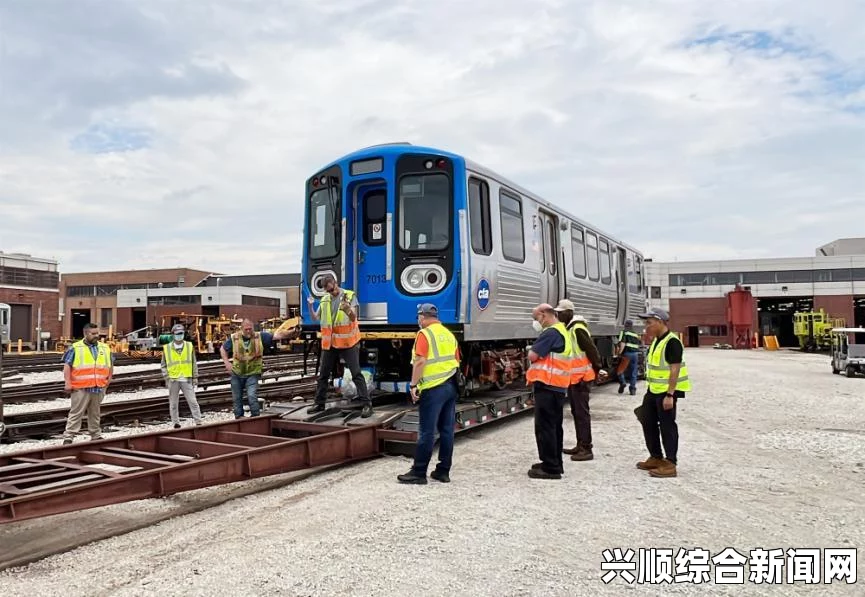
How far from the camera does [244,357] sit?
31.8 ft

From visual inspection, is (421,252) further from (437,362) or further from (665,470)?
(665,470)

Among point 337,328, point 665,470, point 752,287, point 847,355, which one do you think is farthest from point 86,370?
point 752,287

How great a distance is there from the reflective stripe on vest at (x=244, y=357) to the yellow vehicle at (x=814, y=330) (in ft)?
142

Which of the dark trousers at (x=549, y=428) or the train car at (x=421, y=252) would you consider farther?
the train car at (x=421, y=252)

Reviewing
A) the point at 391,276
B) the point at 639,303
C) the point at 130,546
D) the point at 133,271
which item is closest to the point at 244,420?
the point at 391,276

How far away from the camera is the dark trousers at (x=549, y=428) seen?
6613 mm

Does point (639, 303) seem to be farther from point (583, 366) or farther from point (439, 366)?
point (439, 366)

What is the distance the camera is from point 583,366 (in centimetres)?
764

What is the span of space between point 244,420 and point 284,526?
116 inches

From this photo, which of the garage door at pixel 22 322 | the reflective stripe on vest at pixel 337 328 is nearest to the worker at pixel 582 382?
the reflective stripe on vest at pixel 337 328

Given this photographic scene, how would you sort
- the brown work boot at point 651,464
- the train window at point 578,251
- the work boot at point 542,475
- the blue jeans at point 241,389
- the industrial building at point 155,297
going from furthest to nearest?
1. the industrial building at point 155,297
2. the train window at point 578,251
3. the blue jeans at point 241,389
4. the brown work boot at point 651,464
5. the work boot at point 542,475

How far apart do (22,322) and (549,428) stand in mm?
53061

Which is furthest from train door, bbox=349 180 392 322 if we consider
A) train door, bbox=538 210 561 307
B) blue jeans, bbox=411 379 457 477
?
train door, bbox=538 210 561 307

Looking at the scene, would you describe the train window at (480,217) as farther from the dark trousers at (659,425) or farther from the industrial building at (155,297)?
the industrial building at (155,297)
